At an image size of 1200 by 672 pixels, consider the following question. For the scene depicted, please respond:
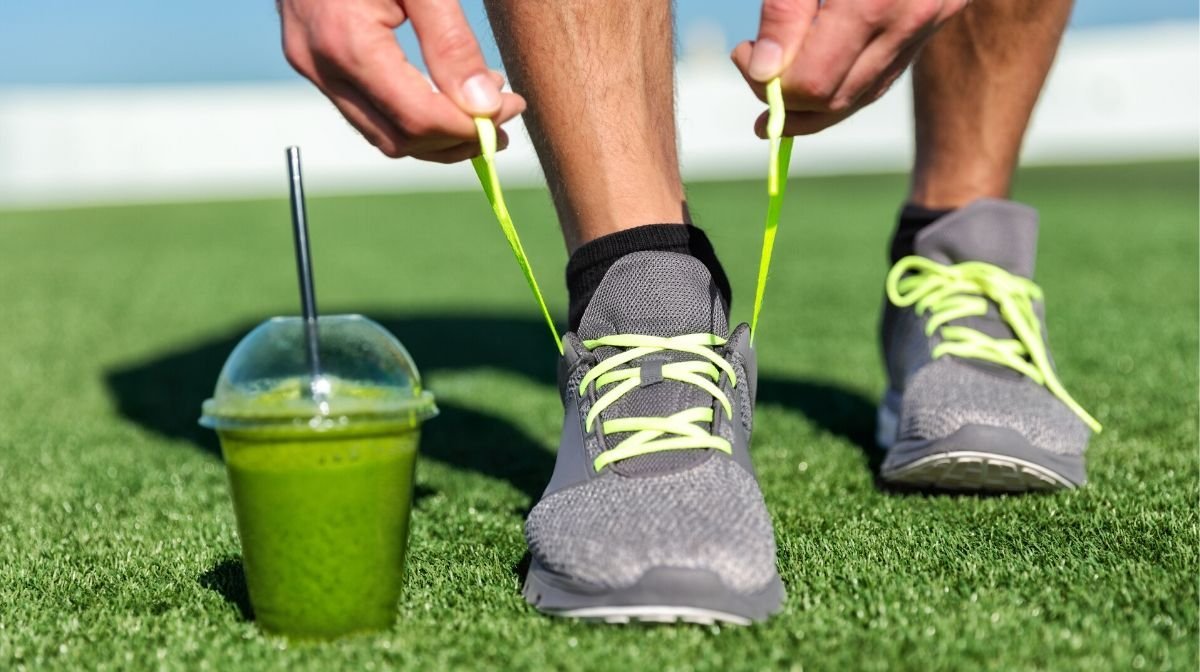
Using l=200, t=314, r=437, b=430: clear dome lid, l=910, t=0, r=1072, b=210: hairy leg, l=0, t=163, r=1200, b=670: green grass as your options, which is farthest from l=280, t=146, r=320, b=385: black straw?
l=910, t=0, r=1072, b=210: hairy leg

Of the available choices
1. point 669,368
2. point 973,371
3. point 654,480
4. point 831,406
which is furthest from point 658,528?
point 831,406

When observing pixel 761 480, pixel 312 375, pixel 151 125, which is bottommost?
pixel 151 125

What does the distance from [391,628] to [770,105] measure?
59 cm

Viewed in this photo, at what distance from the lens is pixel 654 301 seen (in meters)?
1.20

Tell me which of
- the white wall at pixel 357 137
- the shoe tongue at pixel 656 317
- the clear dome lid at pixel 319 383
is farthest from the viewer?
the white wall at pixel 357 137

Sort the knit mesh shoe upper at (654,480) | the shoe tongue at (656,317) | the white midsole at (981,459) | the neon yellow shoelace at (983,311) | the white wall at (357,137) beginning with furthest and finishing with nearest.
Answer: the white wall at (357,137)
the neon yellow shoelace at (983,311)
the white midsole at (981,459)
the shoe tongue at (656,317)
the knit mesh shoe upper at (654,480)

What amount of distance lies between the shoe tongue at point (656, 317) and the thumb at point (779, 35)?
0.25 meters

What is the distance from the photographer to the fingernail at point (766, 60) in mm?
1050

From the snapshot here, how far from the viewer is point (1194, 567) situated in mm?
1096

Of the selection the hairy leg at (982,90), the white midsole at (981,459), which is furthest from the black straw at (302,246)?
the hairy leg at (982,90)

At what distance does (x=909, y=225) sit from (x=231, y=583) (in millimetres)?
1112

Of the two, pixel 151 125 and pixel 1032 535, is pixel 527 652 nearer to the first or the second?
pixel 1032 535

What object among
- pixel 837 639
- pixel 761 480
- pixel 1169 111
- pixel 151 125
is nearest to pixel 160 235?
pixel 761 480

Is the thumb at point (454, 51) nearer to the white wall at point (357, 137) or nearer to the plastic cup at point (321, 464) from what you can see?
the plastic cup at point (321, 464)
